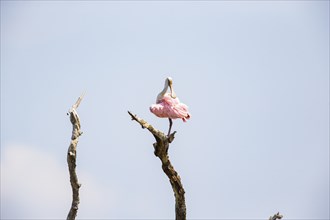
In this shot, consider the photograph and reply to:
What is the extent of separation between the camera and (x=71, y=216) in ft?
36.2

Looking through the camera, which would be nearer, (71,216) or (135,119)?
(135,119)

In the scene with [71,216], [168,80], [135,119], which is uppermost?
[168,80]

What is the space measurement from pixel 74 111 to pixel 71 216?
1721 mm

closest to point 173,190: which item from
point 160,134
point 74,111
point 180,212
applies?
point 180,212

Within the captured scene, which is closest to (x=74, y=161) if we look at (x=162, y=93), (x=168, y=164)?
(x=168, y=164)

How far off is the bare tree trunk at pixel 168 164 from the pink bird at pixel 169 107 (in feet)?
0.61

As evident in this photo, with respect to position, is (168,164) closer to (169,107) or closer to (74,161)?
(169,107)

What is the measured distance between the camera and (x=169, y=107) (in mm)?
10367

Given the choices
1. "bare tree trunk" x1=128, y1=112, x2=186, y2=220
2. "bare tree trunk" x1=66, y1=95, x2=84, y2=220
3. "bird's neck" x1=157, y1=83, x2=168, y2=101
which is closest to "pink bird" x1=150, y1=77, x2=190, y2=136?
"bird's neck" x1=157, y1=83, x2=168, y2=101

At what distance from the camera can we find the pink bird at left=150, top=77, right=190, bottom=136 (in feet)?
33.9

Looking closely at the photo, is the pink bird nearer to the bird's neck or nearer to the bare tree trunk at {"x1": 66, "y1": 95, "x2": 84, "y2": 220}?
the bird's neck

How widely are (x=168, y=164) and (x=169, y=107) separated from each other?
A: 0.99 m

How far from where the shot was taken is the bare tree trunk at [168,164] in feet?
34.0

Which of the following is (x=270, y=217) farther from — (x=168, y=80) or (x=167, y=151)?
(x=168, y=80)
